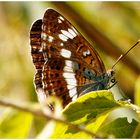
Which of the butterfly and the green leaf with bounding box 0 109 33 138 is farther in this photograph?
the butterfly

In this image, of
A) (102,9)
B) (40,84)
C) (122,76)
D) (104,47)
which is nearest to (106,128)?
(40,84)

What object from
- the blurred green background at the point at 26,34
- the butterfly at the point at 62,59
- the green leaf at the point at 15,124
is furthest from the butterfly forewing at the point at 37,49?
the blurred green background at the point at 26,34

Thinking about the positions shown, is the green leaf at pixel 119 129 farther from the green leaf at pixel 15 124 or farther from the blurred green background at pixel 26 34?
the blurred green background at pixel 26 34

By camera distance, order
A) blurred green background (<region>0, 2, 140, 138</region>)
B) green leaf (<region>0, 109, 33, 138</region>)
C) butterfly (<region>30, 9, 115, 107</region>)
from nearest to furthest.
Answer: green leaf (<region>0, 109, 33, 138</region>), butterfly (<region>30, 9, 115, 107</region>), blurred green background (<region>0, 2, 140, 138</region>)

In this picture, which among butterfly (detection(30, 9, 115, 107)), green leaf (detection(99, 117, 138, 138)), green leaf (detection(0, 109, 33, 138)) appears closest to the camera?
green leaf (detection(0, 109, 33, 138))

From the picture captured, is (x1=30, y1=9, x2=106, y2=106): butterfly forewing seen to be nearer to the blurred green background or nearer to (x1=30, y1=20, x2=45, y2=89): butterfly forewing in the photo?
(x1=30, y1=20, x2=45, y2=89): butterfly forewing

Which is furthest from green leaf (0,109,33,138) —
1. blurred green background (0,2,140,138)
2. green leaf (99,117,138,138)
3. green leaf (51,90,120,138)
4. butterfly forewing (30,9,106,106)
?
blurred green background (0,2,140,138)

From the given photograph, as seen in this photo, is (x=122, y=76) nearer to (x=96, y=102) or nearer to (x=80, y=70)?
(x=80, y=70)
